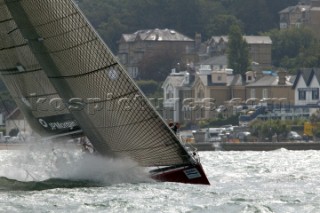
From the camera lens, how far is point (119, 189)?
2355cm

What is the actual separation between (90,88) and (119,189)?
165 cm

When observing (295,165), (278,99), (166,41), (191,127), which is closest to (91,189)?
(295,165)

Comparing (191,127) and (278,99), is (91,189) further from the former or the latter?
(278,99)

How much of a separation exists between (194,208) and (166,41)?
97773mm

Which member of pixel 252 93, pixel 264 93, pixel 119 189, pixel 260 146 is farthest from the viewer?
pixel 252 93

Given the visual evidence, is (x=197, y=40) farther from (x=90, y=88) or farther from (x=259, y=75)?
(x=90, y=88)

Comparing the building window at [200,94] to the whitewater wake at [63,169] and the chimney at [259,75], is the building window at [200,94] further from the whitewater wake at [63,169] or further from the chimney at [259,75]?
the whitewater wake at [63,169]

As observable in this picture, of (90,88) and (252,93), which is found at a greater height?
(90,88)

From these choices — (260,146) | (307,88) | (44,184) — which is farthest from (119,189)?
(307,88)

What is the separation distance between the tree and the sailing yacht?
243ft

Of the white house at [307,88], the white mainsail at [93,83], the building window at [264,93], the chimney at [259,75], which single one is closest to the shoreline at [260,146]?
the white house at [307,88]

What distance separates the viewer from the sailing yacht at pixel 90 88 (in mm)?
23406

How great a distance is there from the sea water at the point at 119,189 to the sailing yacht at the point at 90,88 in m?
0.37

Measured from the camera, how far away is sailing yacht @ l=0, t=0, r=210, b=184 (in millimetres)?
23406
